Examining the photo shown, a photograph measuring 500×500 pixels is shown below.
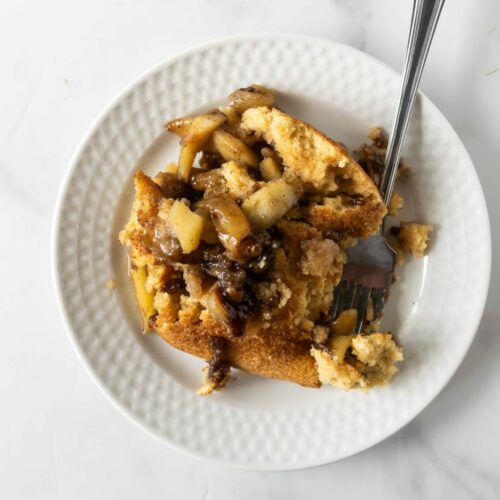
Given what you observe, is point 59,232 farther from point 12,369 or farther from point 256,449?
point 256,449

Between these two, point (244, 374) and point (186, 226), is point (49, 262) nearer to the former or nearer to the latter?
point (186, 226)

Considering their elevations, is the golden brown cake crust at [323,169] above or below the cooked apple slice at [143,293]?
above

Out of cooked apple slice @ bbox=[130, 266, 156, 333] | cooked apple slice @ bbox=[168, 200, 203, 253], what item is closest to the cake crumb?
cooked apple slice @ bbox=[130, 266, 156, 333]

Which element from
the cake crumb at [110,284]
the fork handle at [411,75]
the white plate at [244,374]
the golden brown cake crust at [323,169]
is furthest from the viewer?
the cake crumb at [110,284]

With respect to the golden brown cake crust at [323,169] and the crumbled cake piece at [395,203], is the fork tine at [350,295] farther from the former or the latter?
the crumbled cake piece at [395,203]

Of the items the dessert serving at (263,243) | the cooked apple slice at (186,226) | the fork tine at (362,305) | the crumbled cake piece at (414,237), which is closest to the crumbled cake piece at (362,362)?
the dessert serving at (263,243)
